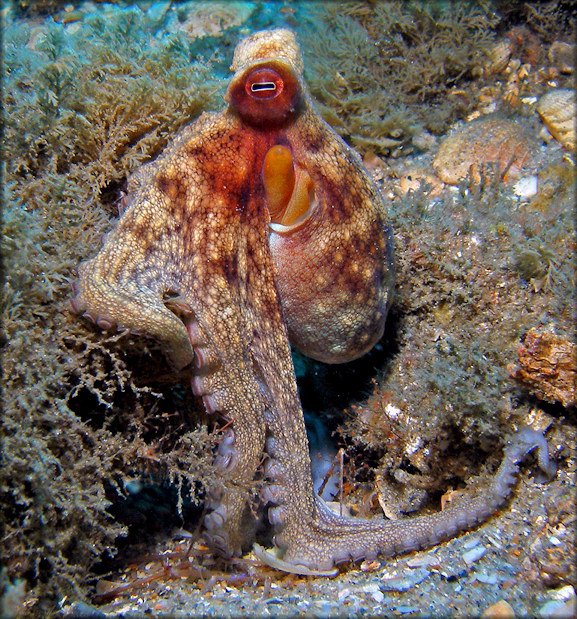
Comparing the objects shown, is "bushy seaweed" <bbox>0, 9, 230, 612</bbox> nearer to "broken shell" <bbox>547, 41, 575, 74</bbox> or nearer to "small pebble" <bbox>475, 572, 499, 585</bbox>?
"small pebble" <bbox>475, 572, 499, 585</bbox>

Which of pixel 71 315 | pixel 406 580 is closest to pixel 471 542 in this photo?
pixel 406 580

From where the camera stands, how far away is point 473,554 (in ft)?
8.22

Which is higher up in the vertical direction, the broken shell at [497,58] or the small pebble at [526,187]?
the broken shell at [497,58]

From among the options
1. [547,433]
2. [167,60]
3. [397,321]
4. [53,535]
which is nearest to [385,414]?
[397,321]

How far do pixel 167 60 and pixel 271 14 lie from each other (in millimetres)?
5758

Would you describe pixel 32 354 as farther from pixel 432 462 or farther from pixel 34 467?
pixel 432 462

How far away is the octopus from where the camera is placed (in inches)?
87.8

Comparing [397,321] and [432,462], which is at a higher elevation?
[397,321]

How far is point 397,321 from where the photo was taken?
12.6 feet

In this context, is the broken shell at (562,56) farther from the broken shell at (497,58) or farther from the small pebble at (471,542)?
the small pebble at (471,542)

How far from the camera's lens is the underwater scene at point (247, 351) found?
7.03ft

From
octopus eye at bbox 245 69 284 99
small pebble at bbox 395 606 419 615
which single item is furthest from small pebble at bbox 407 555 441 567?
octopus eye at bbox 245 69 284 99

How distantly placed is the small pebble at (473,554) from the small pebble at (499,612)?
411 millimetres

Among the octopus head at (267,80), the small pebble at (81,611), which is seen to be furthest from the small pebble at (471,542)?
the octopus head at (267,80)
